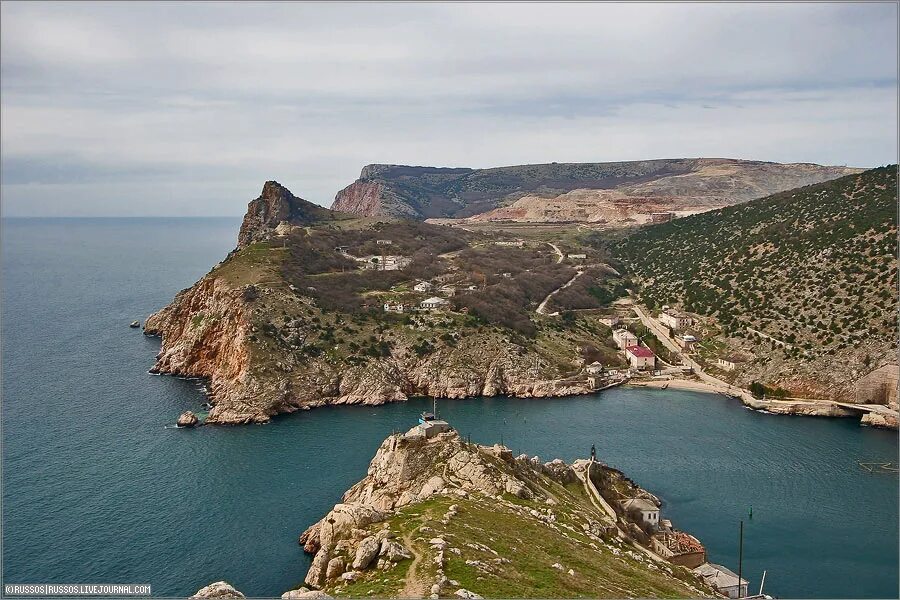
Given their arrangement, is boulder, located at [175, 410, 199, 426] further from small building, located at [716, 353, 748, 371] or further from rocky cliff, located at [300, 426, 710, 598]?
small building, located at [716, 353, 748, 371]

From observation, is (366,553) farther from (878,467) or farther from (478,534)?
(878,467)

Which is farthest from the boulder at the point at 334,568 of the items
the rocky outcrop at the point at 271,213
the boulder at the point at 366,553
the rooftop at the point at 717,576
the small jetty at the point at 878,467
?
the rocky outcrop at the point at 271,213

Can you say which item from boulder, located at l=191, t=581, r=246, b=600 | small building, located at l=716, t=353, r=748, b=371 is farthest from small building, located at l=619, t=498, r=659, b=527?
small building, located at l=716, t=353, r=748, b=371

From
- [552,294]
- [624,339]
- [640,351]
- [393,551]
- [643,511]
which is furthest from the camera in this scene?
[552,294]

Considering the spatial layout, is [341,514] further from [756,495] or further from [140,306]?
[140,306]

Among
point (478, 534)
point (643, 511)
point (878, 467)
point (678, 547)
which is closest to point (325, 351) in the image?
point (643, 511)
